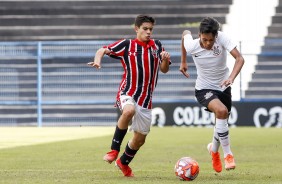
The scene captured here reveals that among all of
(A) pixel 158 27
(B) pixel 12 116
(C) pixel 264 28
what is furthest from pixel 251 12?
(B) pixel 12 116

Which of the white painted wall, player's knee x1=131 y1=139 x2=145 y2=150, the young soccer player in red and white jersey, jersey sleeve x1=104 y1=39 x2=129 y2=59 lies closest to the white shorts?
the young soccer player in red and white jersey

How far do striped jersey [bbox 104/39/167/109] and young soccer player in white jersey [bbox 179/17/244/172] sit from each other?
1.66 ft

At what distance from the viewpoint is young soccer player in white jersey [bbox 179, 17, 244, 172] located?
9828mm

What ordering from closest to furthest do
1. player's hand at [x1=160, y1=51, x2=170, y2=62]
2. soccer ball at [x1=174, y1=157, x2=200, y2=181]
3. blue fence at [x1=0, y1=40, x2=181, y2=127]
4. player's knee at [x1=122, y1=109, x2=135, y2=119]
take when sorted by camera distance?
1. soccer ball at [x1=174, y1=157, x2=200, y2=181]
2. player's knee at [x1=122, y1=109, x2=135, y2=119]
3. player's hand at [x1=160, y1=51, x2=170, y2=62]
4. blue fence at [x1=0, y1=40, x2=181, y2=127]

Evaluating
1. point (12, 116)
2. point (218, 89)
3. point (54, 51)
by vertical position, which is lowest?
point (12, 116)

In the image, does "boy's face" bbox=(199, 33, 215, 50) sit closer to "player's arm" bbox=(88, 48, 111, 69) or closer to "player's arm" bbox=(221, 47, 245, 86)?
"player's arm" bbox=(221, 47, 245, 86)

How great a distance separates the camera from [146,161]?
12211 mm

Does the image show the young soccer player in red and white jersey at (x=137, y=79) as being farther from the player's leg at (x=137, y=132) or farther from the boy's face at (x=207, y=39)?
the boy's face at (x=207, y=39)

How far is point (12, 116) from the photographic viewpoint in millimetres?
25922

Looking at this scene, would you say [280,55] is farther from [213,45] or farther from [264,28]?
[213,45]

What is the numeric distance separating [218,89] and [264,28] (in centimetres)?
1786

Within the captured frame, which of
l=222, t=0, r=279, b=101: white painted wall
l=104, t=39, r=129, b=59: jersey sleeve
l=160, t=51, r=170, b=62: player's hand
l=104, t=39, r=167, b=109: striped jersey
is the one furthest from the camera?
l=222, t=0, r=279, b=101: white painted wall

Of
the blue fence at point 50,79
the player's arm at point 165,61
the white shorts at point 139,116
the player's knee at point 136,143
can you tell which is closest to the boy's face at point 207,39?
the player's arm at point 165,61

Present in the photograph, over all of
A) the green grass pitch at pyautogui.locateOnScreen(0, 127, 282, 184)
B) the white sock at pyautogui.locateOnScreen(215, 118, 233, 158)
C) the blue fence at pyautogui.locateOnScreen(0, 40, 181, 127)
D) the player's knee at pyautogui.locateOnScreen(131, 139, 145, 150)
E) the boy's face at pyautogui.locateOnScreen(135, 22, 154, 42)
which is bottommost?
the blue fence at pyautogui.locateOnScreen(0, 40, 181, 127)
